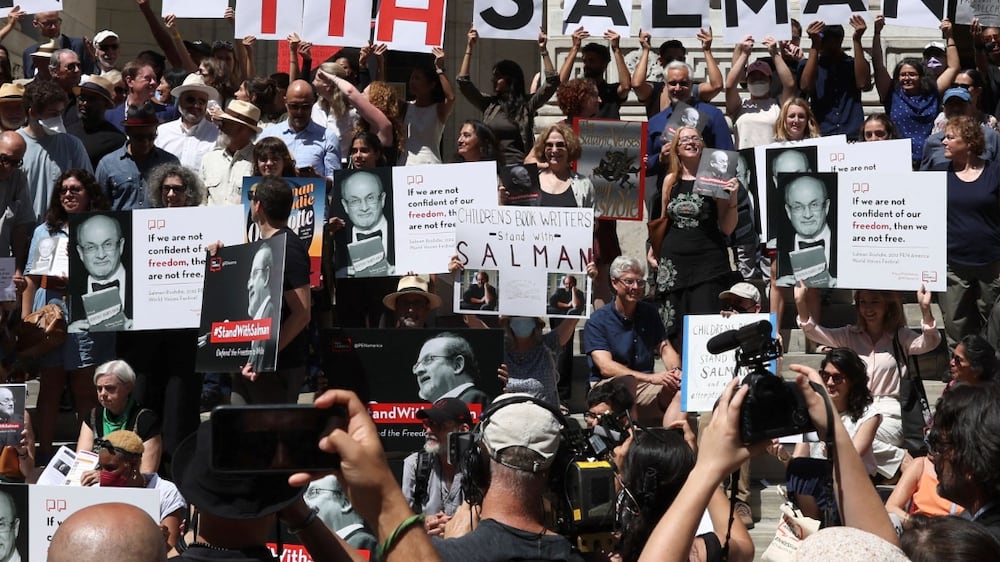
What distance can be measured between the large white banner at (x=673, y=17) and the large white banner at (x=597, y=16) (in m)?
0.19

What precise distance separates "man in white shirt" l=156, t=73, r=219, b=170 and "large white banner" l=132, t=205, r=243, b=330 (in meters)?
2.20

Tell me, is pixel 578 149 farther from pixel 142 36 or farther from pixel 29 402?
pixel 142 36

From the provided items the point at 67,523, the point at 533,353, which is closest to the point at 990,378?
the point at 533,353

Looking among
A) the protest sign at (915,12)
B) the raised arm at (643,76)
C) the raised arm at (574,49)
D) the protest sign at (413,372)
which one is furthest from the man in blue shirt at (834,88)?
the protest sign at (413,372)

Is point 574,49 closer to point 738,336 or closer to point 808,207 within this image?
point 808,207

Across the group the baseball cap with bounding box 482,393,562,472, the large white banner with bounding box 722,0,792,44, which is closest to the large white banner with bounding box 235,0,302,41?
the large white banner with bounding box 722,0,792,44

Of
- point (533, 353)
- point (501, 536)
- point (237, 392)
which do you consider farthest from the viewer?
point (533, 353)

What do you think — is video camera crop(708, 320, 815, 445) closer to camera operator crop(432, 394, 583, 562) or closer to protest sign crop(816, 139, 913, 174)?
camera operator crop(432, 394, 583, 562)

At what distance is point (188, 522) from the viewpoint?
654cm

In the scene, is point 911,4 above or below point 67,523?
above

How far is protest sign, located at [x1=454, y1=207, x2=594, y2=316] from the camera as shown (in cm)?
909

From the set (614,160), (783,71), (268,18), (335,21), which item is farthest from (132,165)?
(783,71)

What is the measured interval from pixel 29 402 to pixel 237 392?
285 centimetres

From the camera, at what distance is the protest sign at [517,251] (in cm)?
909
